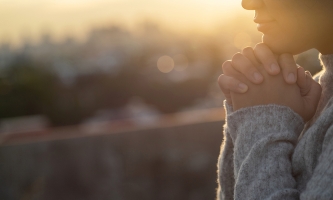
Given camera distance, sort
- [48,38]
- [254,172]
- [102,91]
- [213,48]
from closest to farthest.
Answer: [254,172]
[102,91]
[213,48]
[48,38]

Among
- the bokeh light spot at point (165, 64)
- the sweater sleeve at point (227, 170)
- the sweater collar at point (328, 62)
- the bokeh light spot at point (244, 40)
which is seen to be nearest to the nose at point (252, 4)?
the bokeh light spot at point (244, 40)

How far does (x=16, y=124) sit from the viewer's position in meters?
24.6

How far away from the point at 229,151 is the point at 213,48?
192 ft

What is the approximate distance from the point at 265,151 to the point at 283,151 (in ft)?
0.14

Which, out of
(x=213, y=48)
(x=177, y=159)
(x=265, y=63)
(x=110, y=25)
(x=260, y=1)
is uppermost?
(x=110, y=25)

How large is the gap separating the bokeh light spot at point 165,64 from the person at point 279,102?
53871 millimetres

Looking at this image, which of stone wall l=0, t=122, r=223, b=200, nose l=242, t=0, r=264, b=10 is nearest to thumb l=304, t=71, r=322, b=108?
nose l=242, t=0, r=264, b=10

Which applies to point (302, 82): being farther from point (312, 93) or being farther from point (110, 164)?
point (110, 164)

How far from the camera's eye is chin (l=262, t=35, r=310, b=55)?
1.25m

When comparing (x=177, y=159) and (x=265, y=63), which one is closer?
(x=265, y=63)

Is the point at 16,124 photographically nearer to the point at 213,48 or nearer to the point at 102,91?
the point at 102,91

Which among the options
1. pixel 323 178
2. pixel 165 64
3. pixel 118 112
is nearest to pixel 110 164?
pixel 323 178

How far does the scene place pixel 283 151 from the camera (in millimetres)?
1182

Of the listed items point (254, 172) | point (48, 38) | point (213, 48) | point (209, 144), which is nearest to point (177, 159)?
point (209, 144)
